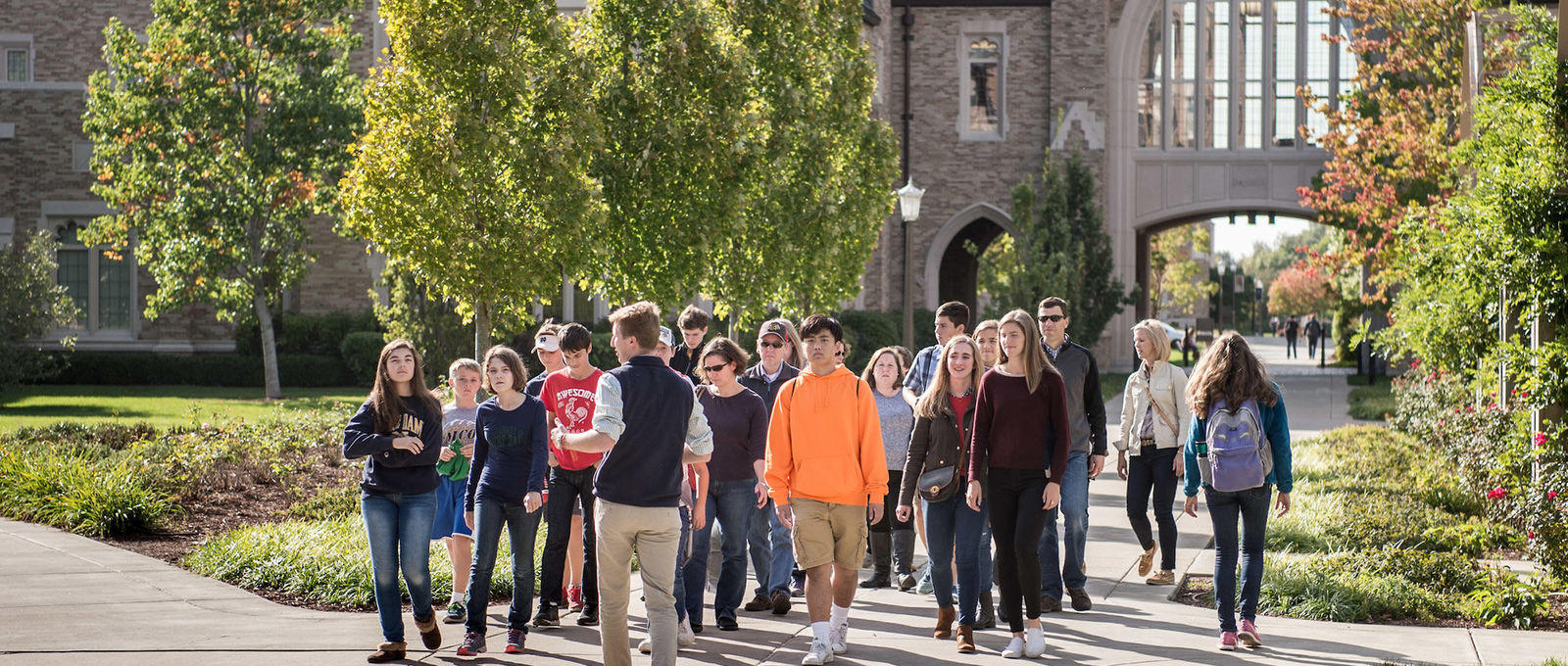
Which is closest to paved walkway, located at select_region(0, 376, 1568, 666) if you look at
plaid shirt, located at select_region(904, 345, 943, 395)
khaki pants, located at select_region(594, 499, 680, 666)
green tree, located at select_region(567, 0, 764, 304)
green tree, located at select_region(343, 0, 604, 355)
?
khaki pants, located at select_region(594, 499, 680, 666)

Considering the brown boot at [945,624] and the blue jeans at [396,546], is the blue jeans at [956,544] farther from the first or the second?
the blue jeans at [396,546]

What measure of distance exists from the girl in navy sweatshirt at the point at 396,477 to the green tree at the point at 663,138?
8946 mm

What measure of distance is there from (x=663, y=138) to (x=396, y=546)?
9572mm

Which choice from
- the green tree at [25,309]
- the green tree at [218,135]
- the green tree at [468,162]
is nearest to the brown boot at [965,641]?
the green tree at [468,162]

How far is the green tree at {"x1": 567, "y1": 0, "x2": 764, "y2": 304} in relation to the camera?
648 inches

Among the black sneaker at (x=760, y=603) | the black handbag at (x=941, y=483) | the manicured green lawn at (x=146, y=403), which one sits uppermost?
the black handbag at (x=941, y=483)

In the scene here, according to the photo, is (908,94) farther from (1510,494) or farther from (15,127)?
(1510,494)

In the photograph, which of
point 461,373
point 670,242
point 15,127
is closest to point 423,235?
point 670,242

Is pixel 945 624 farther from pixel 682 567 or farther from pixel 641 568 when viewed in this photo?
pixel 641 568

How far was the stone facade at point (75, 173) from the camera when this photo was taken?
28625 mm

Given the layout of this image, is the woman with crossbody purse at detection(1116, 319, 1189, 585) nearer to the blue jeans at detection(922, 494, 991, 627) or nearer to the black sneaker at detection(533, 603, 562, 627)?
the blue jeans at detection(922, 494, 991, 627)

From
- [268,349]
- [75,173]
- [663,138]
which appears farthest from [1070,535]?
[75,173]

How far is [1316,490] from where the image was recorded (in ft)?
45.6

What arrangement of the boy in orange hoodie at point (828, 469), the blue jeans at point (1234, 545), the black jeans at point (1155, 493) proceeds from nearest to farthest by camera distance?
the boy in orange hoodie at point (828, 469)
the blue jeans at point (1234, 545)
the black jeans at point (1155, 493)
